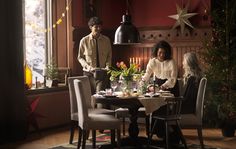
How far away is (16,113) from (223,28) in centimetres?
344

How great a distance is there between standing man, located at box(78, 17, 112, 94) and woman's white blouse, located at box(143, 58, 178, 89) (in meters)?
0.94

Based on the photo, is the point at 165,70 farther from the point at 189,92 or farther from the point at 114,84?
the point at 114,84

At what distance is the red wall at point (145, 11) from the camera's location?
8008 millimetres

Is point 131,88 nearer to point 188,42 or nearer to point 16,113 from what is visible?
point 16,113

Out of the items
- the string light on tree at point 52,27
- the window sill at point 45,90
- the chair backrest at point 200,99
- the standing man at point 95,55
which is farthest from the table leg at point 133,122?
the string light on tree at point 52,27

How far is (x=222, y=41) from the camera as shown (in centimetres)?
708

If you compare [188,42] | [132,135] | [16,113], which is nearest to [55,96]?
[16,113]

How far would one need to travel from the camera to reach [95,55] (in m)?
7.39

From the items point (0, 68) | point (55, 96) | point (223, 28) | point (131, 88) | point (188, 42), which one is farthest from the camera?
point (188, 42)

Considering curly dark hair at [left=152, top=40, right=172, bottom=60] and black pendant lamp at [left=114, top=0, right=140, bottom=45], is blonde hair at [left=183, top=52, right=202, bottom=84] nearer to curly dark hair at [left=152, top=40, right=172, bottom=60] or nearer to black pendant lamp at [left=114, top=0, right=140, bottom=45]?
curly dark hair at [left=152, top=40, right=172, bottom=60]

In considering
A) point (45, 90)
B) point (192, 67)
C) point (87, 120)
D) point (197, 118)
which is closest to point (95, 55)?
point (45, 90)

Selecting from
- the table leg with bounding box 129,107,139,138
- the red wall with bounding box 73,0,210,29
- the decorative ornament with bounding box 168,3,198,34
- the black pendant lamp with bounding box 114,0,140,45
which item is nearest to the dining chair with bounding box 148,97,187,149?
the table leg with bounding box 129,107,139,138

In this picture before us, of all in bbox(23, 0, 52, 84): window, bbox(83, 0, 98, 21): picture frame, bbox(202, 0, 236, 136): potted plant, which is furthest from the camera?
bbox(83, 0, 98, 21): picture frame

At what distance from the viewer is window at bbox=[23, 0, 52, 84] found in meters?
7.49
